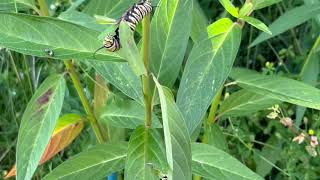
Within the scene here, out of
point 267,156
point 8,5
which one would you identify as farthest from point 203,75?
point 267,156

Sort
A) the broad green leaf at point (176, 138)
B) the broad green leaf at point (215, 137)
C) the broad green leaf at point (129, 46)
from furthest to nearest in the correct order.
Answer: the broad green leaf at point (215, 137), the broad green leaf at point (176, 138), the broad green leaf at point (129, 46)

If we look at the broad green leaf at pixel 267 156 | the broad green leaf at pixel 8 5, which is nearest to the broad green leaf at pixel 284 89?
the broad green leaf at pixel 8 5

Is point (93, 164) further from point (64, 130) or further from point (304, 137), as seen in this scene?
point (304, 137)

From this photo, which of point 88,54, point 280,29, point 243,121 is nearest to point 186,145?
point 88,54

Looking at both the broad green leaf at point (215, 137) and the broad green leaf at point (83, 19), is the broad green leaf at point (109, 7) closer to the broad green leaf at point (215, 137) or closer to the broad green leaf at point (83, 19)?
the broad green leaf at point (83, 19)

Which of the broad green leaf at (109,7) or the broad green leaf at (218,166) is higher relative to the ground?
the broad green leaf at (109,7)

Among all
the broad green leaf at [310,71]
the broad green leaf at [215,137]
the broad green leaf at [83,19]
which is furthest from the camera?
the broad green leaf at [310,71]

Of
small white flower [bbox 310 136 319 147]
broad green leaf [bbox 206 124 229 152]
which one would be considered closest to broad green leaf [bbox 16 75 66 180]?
broad green leaf [bbox 206 124 229 152]
